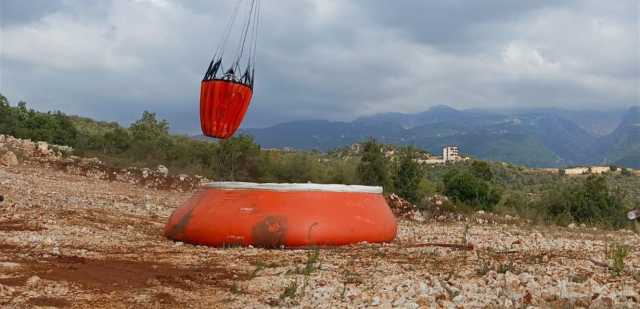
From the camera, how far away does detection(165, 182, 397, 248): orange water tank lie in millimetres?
8219

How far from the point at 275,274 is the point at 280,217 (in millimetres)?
2080

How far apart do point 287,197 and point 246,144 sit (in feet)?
66.7

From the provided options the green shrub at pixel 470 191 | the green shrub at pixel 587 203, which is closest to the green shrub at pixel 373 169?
the green shrub at pixel 470 191

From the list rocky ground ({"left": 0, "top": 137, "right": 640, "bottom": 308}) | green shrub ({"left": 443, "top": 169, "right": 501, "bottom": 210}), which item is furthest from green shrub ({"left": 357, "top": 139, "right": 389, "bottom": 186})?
rocky ground ({"left": 0, "top": 137, "right": 640, "bottom": 308})

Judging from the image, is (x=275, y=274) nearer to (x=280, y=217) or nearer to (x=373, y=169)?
(x=280, y=217)

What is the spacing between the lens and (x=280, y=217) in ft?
27.0

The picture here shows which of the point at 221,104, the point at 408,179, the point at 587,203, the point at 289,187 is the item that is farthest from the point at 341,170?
the point at 289,187

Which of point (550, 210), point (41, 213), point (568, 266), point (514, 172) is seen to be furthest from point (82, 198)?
point (514, 172)

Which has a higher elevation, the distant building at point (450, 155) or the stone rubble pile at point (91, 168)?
the distant building at point (450, 155)

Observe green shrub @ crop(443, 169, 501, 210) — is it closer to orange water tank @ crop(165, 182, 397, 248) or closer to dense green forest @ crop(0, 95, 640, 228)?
dense green forest @ crop(0, 95, 640, 228)

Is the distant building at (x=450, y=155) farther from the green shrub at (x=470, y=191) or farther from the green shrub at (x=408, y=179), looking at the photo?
the green shrub at (x=408, y=179)

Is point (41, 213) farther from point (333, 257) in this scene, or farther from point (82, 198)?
point (333, 257)

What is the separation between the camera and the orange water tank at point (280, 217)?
8219mm

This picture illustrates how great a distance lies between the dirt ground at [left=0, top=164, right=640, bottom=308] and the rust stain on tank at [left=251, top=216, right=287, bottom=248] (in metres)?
0.27
